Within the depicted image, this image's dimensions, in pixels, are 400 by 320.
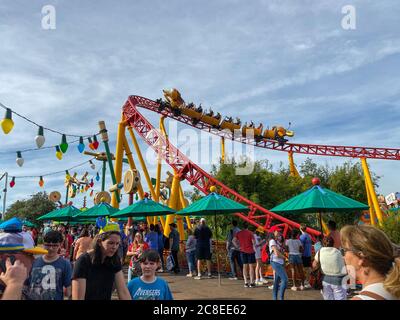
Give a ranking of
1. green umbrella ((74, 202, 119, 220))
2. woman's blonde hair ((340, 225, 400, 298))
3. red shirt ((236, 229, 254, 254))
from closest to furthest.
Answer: woman's blonde hair ((340, 225, 400, 298)), red shirt ((236, 229, 254, 254)), green umbrella ((74, 202, 119, 220))

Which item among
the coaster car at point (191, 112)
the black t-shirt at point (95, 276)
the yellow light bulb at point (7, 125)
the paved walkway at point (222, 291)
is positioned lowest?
the paved walkway at point (222, 291)

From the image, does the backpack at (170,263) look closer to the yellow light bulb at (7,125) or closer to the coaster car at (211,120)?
the yellow light bulb at (7,125)

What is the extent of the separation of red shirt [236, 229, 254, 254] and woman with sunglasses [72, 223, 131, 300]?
18.4ft

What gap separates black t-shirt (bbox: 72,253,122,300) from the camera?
291 centimetres

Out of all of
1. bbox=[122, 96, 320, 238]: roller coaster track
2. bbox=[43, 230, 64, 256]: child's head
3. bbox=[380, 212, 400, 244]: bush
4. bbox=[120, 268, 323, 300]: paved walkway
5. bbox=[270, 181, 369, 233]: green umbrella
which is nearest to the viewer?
bbox=[43, 230, 64, 256]: child's head

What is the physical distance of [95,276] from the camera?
297cm

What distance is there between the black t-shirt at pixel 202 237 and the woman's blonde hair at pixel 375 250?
291 inches

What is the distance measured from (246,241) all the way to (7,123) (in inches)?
253

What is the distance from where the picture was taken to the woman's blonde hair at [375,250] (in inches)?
69.5

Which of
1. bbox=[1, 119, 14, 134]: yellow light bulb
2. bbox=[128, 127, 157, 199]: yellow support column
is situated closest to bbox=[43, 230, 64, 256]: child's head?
bbox=[1, 119, 14, 134]: yellow light bulb

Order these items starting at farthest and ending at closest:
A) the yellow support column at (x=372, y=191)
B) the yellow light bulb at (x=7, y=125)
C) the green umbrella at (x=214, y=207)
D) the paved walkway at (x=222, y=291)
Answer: the yellow support column at (x=372, y=191) → the green umbrella at (x=214, y=207) → the yellow light bulb at (x=7, y=125) → the paved walkway at (x=222, y=291)

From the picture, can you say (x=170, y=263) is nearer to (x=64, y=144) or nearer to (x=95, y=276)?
(x=64, y=144)

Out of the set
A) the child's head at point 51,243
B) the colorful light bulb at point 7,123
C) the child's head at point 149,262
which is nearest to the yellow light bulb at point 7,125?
A: the colorful light bulb at point 7,123

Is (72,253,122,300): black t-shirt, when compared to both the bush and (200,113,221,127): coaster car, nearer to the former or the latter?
the bush
